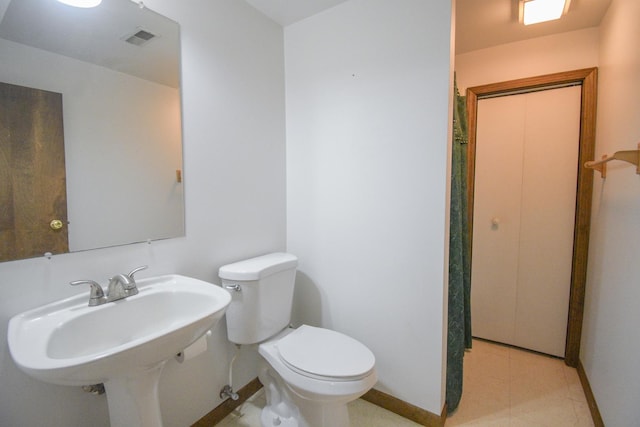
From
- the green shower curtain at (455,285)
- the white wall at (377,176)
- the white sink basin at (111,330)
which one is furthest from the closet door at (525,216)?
the white sink basin at (111,330)

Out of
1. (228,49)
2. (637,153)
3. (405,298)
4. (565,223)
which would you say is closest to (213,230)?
(228,49)

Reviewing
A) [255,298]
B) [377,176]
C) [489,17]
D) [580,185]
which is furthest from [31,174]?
[580,185]

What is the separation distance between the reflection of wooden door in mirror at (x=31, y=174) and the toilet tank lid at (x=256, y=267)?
0.62 m

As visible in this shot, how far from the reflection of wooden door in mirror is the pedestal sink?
0.73 feet

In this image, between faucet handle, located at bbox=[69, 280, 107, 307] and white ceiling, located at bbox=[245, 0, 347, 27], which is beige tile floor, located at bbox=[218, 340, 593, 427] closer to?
faucet handle, located at bbox=[69, 280, 107, 307]

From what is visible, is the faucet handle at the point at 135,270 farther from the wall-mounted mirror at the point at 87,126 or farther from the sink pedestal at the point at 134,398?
the sink pedestal at the point at 134,398

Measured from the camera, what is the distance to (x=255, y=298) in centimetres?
144

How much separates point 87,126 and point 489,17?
2.21m

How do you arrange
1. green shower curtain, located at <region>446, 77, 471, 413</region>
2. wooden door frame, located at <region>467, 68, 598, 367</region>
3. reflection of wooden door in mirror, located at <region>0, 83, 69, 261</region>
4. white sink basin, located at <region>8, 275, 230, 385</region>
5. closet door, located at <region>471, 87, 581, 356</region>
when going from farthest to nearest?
1. closet door, located at <region>471, 87, 581, 356</region>
2. wooden door frame, located at <region>467, 68, 598, 367</region>
3. green shower curtain, located at <region>446, 77, 471, 413</region>
4. reflection of wooden door in mirror, located at <region>0, 83, 69, 261</region>
5. white sink basin, located at <region>8, 275, 230, 385</region>

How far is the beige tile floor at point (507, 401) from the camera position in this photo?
1552 mm

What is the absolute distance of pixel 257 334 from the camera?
1.46 metres

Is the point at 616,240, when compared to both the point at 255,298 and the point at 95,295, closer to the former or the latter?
the point at 255,298

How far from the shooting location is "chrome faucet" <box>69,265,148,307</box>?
1.02 metres

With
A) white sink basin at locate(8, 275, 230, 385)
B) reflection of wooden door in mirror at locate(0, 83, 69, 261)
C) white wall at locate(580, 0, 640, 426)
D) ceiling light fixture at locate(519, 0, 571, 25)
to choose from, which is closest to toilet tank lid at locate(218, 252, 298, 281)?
white sink basin at locate(8, 275, 230, 385)
